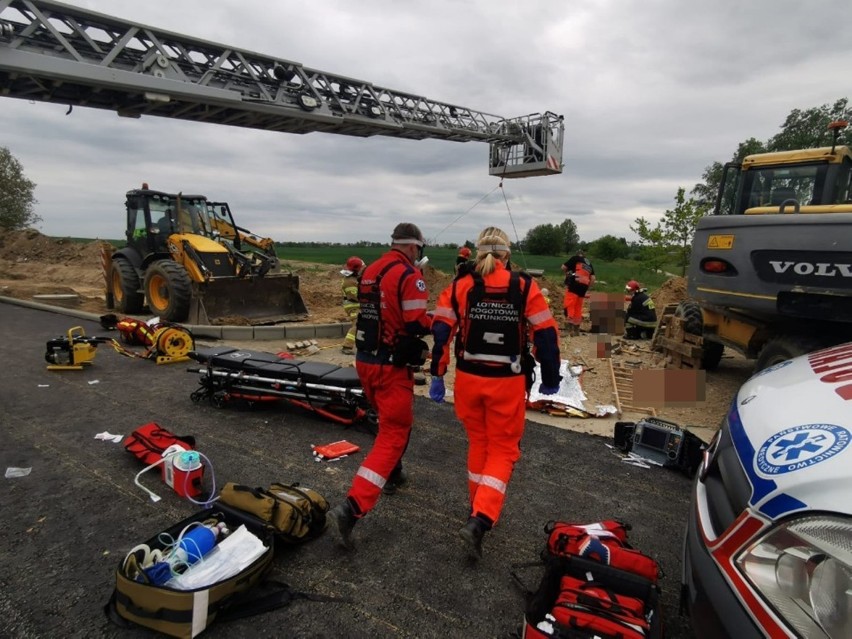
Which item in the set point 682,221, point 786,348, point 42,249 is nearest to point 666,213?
point 682,221

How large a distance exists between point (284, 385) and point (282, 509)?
2.22 metres

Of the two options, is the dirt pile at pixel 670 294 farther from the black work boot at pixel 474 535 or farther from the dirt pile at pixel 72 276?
the black work boot at pixel 474 535

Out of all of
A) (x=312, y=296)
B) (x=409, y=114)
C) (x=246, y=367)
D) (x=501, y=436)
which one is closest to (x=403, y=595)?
(x=501, y=436)

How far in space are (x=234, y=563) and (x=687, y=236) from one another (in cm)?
1939

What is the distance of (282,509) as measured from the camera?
2.66 m

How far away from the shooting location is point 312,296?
1368 cm

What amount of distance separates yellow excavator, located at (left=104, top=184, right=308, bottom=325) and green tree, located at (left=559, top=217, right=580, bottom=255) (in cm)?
3750

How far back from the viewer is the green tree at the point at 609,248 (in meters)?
52.2

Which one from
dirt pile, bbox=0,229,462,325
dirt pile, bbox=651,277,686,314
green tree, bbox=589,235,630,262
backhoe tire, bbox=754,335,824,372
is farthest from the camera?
green tree, bbox=589,235,630,262

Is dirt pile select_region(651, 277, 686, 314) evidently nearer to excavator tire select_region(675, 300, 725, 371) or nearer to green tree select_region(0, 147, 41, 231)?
excavator tire select_region(675, 300, 725, 371)

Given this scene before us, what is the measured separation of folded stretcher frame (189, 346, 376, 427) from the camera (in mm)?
4609

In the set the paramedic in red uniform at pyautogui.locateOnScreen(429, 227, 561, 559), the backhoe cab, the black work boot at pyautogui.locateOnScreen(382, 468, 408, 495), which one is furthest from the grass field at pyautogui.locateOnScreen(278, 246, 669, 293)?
the paramedic in red uniform at pyautogui.locateOnScreen(429, 227, 561, 559)

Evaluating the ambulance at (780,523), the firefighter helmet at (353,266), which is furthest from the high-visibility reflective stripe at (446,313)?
the firefighter helmet at (353,266)

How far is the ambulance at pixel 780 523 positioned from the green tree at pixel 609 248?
174 ft
